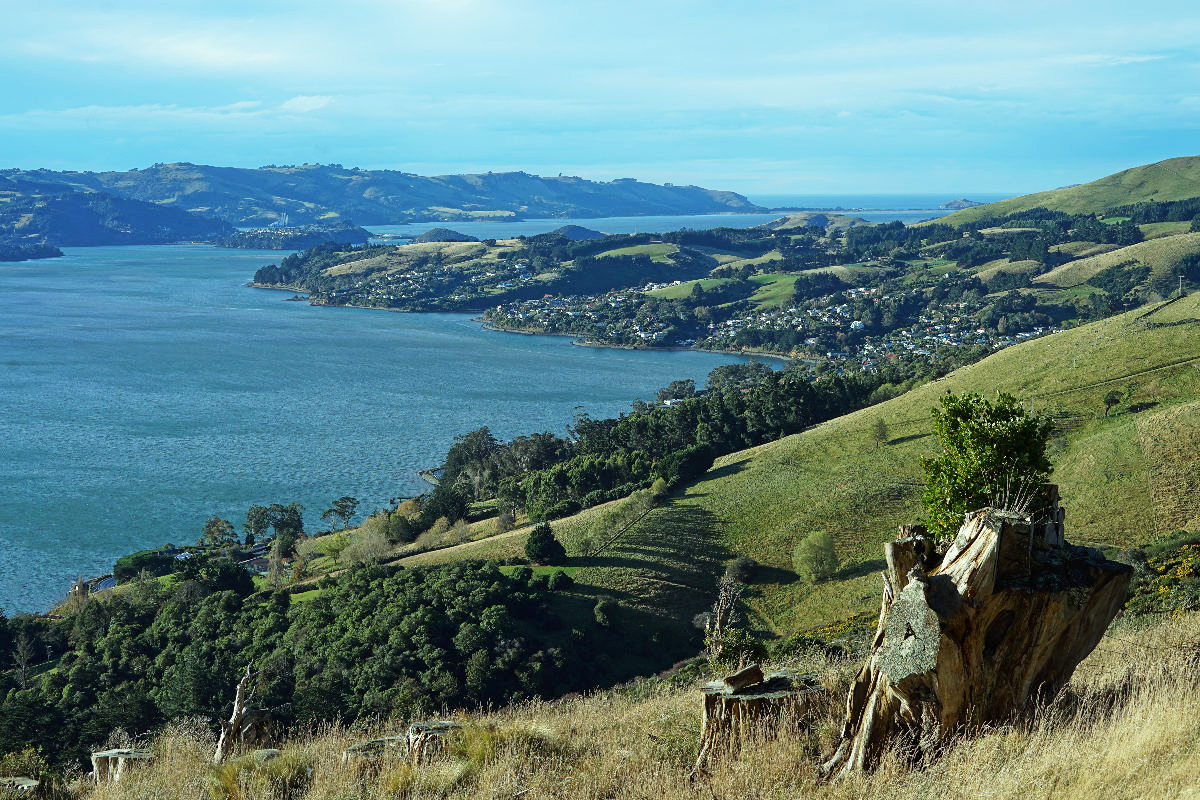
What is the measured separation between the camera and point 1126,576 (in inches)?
285

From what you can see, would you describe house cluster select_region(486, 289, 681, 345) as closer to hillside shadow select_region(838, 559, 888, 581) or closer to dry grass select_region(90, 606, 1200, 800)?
hillside shadow select_region(838, 559, 888, 581)

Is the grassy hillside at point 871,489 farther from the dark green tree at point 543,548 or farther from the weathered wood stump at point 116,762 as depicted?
the weathered wood stump at point 116,762

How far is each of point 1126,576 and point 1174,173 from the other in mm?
233933

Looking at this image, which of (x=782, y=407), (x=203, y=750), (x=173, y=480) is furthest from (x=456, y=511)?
(x=203, y=750)

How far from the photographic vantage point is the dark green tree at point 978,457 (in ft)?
42.0

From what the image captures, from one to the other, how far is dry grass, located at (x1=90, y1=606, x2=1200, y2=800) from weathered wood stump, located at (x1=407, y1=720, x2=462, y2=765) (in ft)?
0.84

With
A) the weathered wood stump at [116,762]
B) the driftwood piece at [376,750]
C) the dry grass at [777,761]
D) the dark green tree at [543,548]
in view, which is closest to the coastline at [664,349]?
the dark green tree at [543,548]

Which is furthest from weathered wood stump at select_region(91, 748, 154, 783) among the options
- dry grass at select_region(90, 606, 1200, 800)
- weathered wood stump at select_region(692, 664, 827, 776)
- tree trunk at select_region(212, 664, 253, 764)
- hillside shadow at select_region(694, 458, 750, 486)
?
hillside shadow at select_region(694, 458, 750, 486)

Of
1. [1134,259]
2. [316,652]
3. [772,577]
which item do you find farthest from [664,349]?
[316,652]

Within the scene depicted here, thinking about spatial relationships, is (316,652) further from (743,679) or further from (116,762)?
(743,679)

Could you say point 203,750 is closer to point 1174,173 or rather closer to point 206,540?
point 206,540

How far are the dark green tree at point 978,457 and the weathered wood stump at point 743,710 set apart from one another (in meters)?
5.42

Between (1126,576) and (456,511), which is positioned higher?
(1126,576)

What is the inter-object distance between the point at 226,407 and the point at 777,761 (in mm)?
94125
